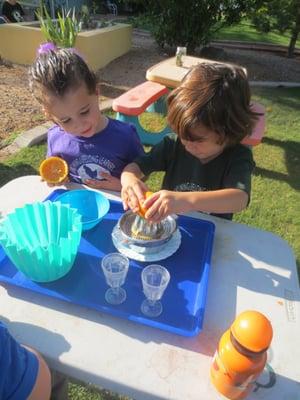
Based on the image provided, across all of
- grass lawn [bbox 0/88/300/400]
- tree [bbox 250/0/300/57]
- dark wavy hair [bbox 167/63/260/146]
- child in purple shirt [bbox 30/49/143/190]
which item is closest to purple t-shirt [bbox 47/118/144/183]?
child in purple shirt [bbox 30/49/143/190]

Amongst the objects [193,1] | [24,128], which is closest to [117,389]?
[24,128]

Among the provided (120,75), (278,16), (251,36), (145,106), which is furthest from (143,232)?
(251,36)

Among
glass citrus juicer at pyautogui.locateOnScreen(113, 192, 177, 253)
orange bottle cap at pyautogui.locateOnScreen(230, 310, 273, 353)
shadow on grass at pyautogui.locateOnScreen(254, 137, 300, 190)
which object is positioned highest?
orange bottle cap at pyautogui.locateOnScreen(230, 310, 273, 353)

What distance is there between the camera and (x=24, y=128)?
3.62m

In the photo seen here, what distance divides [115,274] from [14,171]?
229 cm

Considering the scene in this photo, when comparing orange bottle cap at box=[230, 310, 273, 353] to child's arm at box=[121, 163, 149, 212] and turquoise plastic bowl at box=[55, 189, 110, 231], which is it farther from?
turquoise plastic bowl at box=[55, 189, 110, 231]

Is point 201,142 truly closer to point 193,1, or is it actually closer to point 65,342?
point 65,342

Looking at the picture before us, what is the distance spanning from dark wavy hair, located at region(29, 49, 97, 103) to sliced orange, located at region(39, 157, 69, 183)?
26cm

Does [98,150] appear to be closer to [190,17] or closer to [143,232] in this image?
[143,232]

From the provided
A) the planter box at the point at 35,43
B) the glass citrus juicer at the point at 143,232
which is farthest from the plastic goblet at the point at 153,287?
the planter box at the point at 35,43

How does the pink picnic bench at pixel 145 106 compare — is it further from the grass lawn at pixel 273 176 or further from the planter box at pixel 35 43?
the planter box at pixel 35 43

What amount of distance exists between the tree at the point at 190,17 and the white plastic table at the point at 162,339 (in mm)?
5475

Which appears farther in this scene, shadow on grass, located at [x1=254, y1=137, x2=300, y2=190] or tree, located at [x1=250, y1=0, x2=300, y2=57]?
tree, located at [x1=250, y1=0, x2=300, y2=57]

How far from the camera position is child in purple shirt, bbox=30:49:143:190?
1375 millimetres
